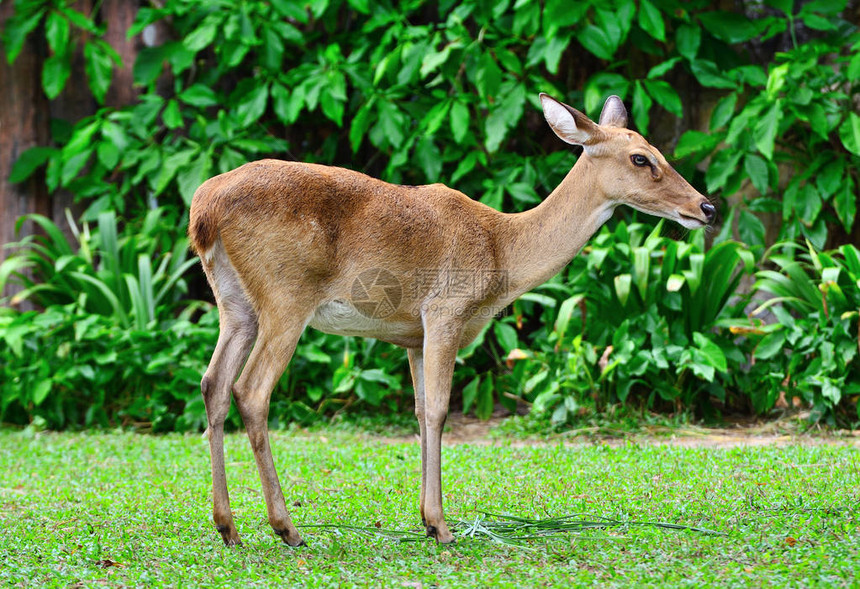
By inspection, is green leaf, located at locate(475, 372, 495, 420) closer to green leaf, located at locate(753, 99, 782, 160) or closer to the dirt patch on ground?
the dirt patch on ground

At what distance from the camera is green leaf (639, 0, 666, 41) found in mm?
7359

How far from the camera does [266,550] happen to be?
3.91 metres

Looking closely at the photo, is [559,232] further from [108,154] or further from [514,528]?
[108,154]

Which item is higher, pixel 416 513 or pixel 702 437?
pixel 416 513

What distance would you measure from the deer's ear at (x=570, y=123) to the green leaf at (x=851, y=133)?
3.74m

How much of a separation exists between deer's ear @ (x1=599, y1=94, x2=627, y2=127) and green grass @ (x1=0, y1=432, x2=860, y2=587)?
71.5 inches

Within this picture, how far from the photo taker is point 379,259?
164 inches

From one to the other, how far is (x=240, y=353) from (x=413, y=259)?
86 centimetres

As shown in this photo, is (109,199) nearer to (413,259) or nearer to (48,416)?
(48,416)

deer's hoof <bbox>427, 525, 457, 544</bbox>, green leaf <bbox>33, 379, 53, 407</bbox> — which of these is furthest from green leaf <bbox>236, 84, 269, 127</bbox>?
deer's hoof <bbox>427, 525, 457, 544</bbox>

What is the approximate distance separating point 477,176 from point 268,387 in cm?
475

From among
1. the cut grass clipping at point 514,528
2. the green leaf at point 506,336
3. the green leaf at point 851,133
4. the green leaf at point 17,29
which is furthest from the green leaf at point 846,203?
the green leaf at point 17,29

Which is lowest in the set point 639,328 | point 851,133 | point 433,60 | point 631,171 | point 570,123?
point 639,328

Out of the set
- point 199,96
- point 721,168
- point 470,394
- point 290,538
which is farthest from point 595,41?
point 290,538
